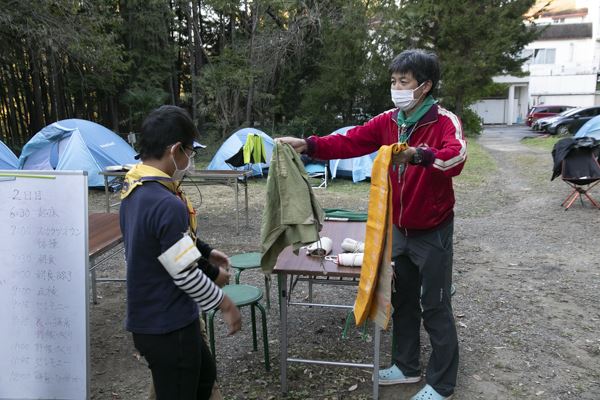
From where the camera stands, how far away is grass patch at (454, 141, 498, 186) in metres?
10.9

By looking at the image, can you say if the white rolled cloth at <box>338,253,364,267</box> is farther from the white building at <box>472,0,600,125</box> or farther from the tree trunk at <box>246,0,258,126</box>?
the white building at <box>472,0,600,125</box>

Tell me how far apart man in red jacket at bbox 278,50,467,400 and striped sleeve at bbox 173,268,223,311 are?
3.10ft

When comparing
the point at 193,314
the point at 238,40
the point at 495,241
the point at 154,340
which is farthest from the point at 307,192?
the point at 238,40

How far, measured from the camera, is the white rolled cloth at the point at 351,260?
2.61 meters

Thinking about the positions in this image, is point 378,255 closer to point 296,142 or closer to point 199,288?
point 296,142

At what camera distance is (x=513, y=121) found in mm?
34906

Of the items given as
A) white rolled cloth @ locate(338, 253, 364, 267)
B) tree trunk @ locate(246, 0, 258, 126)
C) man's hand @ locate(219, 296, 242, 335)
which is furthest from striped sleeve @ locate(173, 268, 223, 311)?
tree trunk @ locate(246, 0, 258, 126)

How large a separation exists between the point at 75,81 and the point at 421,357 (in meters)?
14.7

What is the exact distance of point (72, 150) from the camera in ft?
30.2

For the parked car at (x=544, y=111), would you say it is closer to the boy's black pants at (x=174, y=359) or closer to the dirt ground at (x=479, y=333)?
the dirt ground at (x=479, y=333)

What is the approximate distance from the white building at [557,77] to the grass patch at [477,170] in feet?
68.7

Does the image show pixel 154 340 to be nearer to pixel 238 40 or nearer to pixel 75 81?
pixel 75 81

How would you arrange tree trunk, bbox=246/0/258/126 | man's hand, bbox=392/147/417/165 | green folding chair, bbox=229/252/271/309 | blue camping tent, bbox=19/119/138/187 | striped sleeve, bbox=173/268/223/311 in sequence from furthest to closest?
tree trunk, bbox=246/0/258/126, blue camping tent, bbox=19/119/138/187, green folding chair, bbox=229/252/271/309, man's hand, bbox=392/147/417/165, striped sleeve, bbox=173/268/223/311

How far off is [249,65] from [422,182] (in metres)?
15.1
